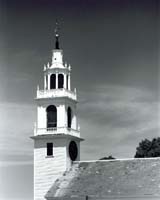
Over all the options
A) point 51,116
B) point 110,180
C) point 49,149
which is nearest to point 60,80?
point 51,116

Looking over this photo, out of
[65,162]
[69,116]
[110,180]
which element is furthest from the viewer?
[69,116]

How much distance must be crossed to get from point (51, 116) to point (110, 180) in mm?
6520

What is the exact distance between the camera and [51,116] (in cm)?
4234

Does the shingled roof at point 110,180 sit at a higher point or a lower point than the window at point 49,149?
lower

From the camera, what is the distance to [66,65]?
42.2m

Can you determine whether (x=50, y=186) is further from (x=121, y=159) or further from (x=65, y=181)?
(x=121, y=159)

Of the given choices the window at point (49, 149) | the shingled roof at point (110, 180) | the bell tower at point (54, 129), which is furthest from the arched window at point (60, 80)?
the shingled roof at point (110, 180)

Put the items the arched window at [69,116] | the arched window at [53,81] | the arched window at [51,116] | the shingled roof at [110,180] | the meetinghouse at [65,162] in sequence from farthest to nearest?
the arched window at [69,116] → the arched window at [53,81] → the arched window at [51,116] → the meetinghouse at [65,162] → the shingled roof at [110,180]

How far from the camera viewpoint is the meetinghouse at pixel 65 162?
38406mm

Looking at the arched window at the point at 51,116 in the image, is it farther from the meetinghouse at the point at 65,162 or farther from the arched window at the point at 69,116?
the arched window at the point at 69,116

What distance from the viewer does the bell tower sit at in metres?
41.4

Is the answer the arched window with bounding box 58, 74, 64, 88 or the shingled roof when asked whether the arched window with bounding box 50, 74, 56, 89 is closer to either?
the arched window with bounding box 58, 74, 64, 88

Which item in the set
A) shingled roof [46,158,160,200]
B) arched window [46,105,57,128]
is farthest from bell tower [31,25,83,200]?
shingled roof [46,158,160,200]

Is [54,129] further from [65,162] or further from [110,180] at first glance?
[110,180]
